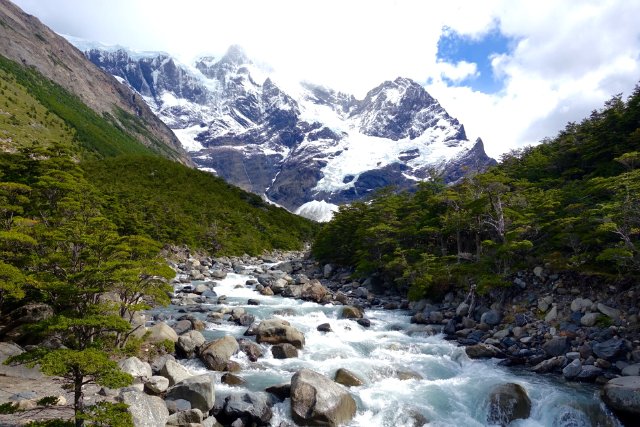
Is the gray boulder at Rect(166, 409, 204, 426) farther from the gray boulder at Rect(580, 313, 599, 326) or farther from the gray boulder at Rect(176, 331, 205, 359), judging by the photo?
the gray boulder at Rect(580, 313, 599, 326)

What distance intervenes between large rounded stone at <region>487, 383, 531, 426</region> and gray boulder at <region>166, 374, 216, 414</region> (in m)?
10.6

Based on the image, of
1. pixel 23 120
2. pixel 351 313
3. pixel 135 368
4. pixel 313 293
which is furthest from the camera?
A: pixel 23 120

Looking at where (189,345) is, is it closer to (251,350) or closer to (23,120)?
(251,350)

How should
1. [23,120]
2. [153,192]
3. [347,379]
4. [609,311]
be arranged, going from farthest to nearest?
[23,120] < [153,192] < [609,311] < [347,379]

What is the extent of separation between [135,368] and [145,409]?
12.7 feet

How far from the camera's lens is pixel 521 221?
27344 millimetres

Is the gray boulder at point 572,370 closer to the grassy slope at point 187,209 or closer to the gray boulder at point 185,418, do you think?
the gray boulder at point 185,418

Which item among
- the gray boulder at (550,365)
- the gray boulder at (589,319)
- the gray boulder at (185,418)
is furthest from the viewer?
the gray boulder at (589,319)

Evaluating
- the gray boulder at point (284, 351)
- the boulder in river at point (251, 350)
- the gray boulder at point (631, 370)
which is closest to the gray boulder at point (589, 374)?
the gray boulder at point (631, 370)

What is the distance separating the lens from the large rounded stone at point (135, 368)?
50.6 ft

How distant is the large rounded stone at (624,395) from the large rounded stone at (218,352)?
15432 millimetres

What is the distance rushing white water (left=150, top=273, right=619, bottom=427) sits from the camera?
49.7ft

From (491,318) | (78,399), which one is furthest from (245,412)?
(491,318)

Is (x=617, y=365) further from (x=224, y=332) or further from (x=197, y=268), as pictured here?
(x=197, y=268)
